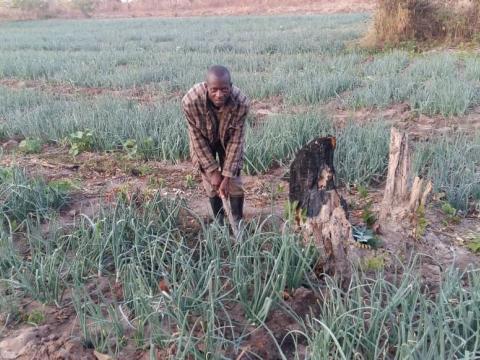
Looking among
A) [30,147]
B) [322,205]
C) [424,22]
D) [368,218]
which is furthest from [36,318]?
[424,22]

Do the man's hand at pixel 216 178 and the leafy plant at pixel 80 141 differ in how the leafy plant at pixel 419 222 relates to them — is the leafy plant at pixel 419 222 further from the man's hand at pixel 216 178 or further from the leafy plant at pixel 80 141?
the leafy plant at pixel 80 141

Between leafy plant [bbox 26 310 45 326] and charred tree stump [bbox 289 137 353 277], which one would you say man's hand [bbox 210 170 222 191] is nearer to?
charred tree stump [bbox 289 137 353 277]

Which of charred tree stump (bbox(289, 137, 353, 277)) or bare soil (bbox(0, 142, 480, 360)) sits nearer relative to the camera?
bare soil (bbox(0, 142, 480, 360))

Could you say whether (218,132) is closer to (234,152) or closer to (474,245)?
(234,152)

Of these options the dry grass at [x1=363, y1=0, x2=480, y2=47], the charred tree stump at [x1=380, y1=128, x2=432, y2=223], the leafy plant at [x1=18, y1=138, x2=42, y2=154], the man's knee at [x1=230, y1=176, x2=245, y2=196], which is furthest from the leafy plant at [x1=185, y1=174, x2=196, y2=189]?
the dry grass at [x1=363, y1=0, x2=480, y2=47]

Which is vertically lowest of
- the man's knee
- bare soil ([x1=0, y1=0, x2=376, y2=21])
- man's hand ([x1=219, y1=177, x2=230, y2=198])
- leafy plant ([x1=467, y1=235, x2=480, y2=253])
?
leafy plant ([x1=467, y1=235, x2=480, y2=253])

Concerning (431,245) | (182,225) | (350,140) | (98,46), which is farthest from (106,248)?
(98,46)

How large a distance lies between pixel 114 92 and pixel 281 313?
5.25 meters

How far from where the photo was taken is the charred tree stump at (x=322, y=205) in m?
2.20

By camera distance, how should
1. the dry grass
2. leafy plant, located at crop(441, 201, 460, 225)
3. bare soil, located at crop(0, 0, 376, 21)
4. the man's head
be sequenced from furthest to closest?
bare soil, located at crop(0, 0, 376, 21) < the dry grass < leafy plant, located at crop(441, 201, 460, 225) < the man's head

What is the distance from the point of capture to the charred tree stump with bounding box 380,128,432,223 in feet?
7.90

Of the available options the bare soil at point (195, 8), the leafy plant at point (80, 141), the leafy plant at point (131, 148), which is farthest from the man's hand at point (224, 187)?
the bare soil at point (195, 8)

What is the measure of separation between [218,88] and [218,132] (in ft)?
1.40

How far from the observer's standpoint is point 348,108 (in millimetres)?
5207
